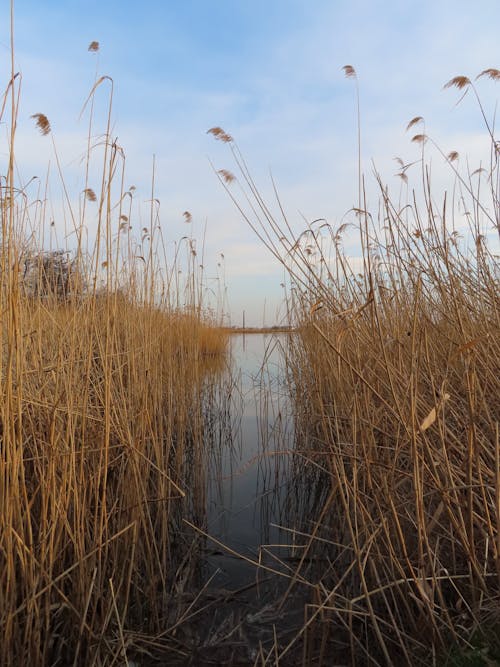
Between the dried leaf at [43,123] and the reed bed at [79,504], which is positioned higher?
the dried leaf at [43,123]

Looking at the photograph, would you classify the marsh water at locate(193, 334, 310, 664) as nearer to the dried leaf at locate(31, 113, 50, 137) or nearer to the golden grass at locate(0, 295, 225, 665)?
the golden grass at locate(0, 295, 225, 665)

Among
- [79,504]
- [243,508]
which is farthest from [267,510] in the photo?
→ [79,504]

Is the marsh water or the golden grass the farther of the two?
the marsh water

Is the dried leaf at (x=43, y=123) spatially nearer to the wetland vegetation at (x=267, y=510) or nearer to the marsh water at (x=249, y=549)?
the wetland vegetation at (x=267, y=510)

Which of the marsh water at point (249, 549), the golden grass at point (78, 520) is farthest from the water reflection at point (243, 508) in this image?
the golden grass at point (78, 520)

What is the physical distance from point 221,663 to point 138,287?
1.47m

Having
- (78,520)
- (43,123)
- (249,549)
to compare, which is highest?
(43,123)

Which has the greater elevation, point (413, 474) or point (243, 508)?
point (413, 474)

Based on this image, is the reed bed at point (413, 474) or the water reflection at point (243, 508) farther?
the water reflection at point (243, 508)

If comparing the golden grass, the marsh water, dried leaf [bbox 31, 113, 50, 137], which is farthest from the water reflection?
dried leaf [bbox 31, 113, 50, 137]

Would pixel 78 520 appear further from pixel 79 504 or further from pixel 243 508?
pixel 243 508

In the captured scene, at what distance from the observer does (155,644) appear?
1238 millimetres

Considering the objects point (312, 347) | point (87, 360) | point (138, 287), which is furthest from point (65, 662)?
point (312, 347)

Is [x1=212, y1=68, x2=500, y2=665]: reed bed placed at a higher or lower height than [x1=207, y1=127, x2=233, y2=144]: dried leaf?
lower
